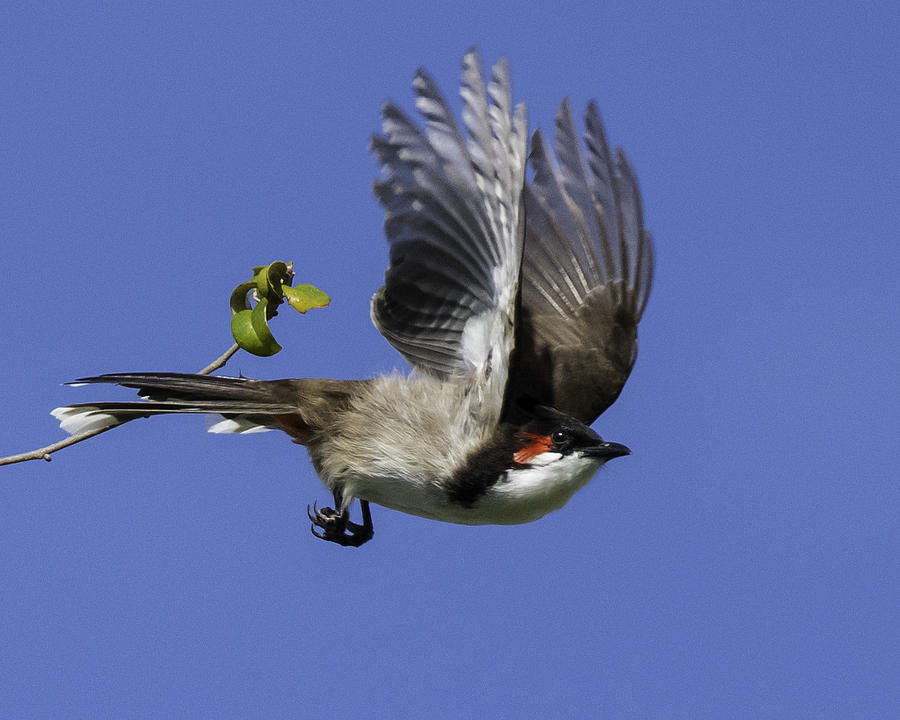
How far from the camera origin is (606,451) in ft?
15.4

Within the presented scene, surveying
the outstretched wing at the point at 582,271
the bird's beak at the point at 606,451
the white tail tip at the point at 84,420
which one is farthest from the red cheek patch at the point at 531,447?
the white tail tip at the point at 84,420

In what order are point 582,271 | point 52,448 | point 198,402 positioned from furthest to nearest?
point 582,271 → point 198,402 → point 52,448

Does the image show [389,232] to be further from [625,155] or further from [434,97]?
[625,155]

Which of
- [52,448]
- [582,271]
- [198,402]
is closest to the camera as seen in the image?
[52,448]

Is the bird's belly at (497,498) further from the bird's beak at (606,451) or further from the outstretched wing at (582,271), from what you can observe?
the outstretched wing at (582,271)

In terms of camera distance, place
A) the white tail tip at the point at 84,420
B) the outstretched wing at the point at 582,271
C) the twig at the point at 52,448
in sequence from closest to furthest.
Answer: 1. the twig at the point at 52,448
2. the white tail tip at the point at 84,420
3. the outstretched wing at the point at 582,271

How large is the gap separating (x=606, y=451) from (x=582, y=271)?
1438mm

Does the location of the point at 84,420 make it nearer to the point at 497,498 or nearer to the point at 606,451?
the point at 497,498

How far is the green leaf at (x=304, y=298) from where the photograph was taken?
430cm

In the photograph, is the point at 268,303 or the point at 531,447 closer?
the point at 268,303

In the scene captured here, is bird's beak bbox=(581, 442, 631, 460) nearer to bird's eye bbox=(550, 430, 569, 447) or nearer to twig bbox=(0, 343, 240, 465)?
bird's eye bbox=(550, 430, 569, 447)

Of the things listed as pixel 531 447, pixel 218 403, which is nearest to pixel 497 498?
pixel 531 447

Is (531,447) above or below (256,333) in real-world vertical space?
below

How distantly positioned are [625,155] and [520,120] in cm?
170
